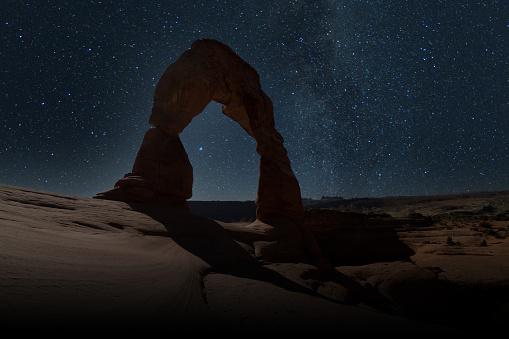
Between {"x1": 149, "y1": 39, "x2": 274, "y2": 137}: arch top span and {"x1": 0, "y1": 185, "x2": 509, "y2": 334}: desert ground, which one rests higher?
{"x1": 149, "y1": 39, "x2": 274, "y2": 137}: arch top span

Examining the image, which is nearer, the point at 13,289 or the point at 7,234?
the point at 13,289

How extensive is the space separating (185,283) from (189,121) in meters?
8.66

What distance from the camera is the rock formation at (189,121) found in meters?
9.38

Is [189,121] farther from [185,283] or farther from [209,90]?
[185,283]

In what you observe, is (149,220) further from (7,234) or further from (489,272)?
(489,272)

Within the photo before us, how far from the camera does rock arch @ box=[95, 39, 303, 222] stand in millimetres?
9367

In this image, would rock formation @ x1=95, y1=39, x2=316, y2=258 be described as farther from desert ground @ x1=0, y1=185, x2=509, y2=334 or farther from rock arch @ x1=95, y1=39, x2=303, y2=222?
desert ground @ x1=0, y1=185, x2=509, y2=334

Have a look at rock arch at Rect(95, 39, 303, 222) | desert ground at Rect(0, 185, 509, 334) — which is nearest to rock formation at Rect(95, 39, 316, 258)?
rock arch at Rect(95, 39, 303, 222)

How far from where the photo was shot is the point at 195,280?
404 cm

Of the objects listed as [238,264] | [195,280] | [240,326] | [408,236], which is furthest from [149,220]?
[408,236]

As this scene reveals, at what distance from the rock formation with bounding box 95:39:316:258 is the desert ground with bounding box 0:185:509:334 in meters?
1.75

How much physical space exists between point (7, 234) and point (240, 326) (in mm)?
3166

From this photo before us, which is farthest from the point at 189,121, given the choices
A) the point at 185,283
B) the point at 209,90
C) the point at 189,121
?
the point at 185,283

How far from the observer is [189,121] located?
11.3m
